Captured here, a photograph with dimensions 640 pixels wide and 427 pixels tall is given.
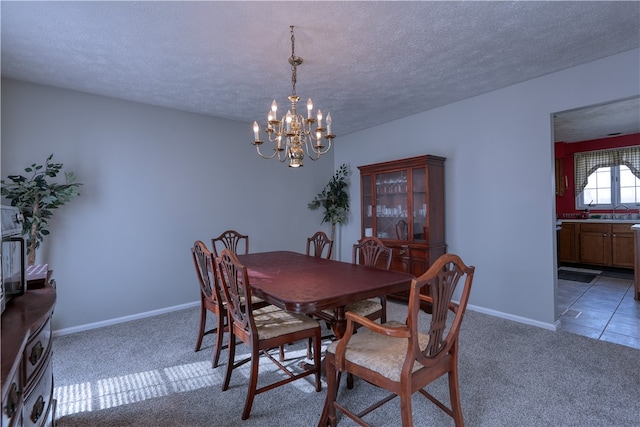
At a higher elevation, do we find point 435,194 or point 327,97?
point 327,97

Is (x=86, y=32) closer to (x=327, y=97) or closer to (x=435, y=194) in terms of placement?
(x=327, y=97)

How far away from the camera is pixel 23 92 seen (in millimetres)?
3031

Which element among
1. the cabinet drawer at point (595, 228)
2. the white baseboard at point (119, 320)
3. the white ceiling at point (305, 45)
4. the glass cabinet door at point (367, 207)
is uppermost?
the white ceiling at point (305, 45)

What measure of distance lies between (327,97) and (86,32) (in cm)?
218

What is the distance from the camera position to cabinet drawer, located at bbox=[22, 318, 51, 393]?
984 mm

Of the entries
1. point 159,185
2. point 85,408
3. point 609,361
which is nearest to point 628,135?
point 609,361

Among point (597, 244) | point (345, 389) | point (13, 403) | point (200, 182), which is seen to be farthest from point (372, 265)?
point (597, 244)

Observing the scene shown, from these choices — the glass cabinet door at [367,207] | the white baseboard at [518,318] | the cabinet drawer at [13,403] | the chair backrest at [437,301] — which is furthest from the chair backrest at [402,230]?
the cabinet drawer at [13,403]

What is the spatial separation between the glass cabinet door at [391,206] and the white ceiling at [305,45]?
106 cm

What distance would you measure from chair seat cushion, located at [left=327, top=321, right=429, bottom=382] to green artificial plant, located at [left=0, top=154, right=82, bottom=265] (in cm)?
285

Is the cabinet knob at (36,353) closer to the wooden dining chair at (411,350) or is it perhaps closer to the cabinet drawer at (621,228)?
the wooden dining chair at (411,350)

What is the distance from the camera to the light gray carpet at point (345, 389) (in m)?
1.88

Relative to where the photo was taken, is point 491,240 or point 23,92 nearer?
point 23,92

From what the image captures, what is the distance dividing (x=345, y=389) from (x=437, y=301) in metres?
1.14
